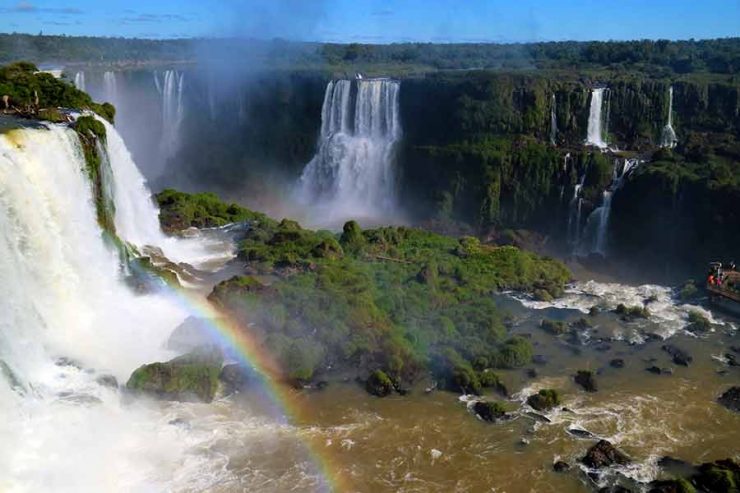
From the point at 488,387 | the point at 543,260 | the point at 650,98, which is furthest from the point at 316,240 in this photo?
the point at 650,98

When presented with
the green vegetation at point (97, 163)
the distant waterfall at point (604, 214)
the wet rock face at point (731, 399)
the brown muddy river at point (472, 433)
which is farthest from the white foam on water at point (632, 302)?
the green vegetation at point (97, 163)

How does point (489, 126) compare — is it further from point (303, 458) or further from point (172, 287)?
point (303, 458)

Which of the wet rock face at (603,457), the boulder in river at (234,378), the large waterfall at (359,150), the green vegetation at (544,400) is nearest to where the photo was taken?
the wet rock face at (603,457)

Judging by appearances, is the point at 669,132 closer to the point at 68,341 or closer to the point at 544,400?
the point at 544,400

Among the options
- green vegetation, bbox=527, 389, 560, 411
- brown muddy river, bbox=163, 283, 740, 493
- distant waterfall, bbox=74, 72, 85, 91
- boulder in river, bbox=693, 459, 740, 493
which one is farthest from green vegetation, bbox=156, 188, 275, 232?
boulder in river, bbox=693, 459, 740, 493

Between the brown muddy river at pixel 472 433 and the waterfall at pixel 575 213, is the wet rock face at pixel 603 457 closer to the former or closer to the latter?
the brown muddy river at pixel 472 433
